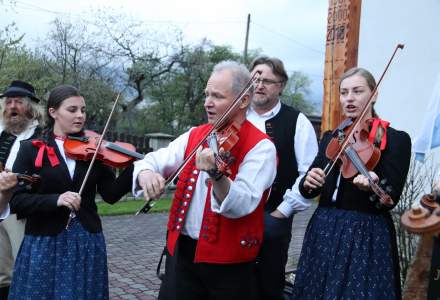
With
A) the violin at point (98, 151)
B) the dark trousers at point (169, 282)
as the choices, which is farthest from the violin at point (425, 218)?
the violin at point (98, 151)

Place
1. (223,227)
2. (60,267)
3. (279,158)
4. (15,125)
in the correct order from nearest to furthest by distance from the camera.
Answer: (223,227) → (60,267) → (279,158) → (15,125)

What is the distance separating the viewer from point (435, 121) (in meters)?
2.79

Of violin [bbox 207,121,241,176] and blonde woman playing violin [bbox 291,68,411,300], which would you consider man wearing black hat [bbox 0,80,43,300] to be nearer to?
violin [bbox 207,121,241,176]

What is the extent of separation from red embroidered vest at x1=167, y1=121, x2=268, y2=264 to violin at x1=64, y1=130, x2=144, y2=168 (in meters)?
0.70

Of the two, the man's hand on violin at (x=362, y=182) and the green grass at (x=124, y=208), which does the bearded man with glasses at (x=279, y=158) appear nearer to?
the man's hand on violin at (x=362, y=182)

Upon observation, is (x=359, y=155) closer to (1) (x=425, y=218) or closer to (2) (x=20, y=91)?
(1) (x=425, y=218)

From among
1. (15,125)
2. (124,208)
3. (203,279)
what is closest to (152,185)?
(203,279)

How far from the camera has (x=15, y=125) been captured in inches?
139

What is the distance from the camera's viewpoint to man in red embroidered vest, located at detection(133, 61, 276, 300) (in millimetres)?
2111

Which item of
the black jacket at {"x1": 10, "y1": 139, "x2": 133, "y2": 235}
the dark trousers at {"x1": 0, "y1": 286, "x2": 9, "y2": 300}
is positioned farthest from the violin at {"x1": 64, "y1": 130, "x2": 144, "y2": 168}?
the dark trousers at {"x1": 0, "y1": 286, "x2": 9, "y2": 300}

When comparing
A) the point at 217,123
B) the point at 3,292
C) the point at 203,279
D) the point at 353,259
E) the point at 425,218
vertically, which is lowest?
the point at 3,292

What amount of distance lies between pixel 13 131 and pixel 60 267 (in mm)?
1383

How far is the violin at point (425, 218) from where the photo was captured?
161cm

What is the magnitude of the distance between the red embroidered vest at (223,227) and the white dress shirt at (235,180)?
35mm
